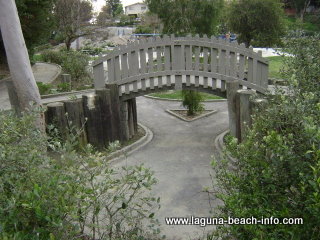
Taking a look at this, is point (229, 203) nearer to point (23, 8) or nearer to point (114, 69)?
point (114, 69)

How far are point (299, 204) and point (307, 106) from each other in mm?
948

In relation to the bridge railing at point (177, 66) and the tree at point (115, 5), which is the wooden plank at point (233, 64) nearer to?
the bridge railing at point (177, 66)

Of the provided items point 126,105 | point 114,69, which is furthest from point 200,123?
point 114,69

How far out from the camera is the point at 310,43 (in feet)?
18.4

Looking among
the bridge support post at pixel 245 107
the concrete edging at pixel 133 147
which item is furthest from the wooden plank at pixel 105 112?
the bridge support post at pixel 245 107

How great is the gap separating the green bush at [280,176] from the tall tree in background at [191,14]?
867 cm

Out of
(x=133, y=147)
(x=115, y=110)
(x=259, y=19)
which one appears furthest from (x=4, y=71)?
(x=259, y=19)

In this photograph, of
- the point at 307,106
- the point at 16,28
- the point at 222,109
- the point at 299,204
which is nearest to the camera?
the point at 299,204

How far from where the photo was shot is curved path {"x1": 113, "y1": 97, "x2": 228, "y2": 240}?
219 inches

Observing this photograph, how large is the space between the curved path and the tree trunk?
2.33m

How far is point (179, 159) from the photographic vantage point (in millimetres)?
7852

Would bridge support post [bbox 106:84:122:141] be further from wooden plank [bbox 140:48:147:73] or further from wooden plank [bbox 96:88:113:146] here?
wooden plank [bbox 140:48:147:73]

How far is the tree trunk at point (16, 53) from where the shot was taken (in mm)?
6586

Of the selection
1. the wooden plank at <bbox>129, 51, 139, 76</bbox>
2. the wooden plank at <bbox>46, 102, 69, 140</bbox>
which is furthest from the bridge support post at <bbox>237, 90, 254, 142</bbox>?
the wooden plank at <bbox>46, 102, 69, 140</bbox>
